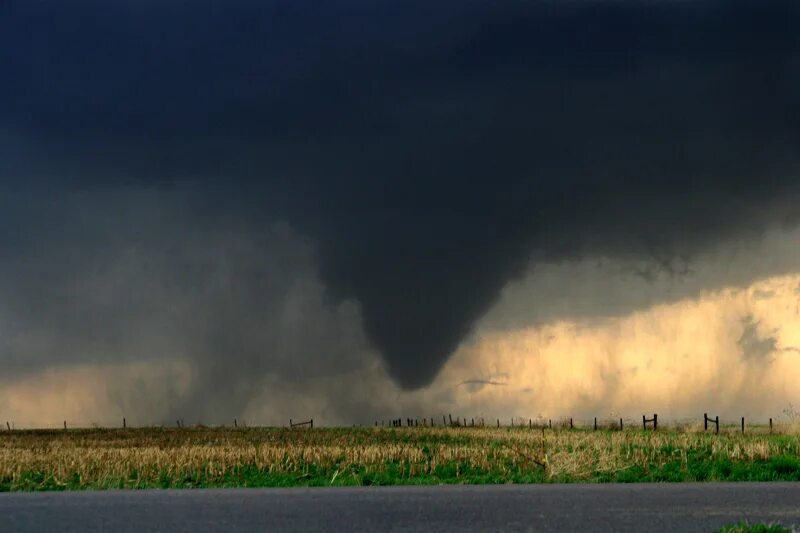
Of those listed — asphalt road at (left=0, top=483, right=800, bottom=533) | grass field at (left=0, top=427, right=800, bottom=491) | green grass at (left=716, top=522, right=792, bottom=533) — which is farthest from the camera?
grass field at (left=0, top=427, right=800, bottom=491)

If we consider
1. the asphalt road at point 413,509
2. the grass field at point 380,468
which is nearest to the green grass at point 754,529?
the asphalt road at point 413,509

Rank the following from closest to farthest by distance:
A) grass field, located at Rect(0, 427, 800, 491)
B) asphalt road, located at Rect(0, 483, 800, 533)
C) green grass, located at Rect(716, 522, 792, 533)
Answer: green grass, located at Rect(716, 522, 792, 533)
asphalt road, located at Rect(0, 483, 800, 533)
grass field, located at Rect(0, 427, 800, 491)

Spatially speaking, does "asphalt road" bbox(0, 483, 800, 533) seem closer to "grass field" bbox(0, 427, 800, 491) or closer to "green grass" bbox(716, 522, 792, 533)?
"green grass" bbox(716, 522, 792, 533)

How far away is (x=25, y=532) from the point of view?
41.5 ft

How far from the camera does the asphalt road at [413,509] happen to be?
499 inches

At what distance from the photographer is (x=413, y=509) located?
14305 millimetres

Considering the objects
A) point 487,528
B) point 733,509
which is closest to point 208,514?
point 487,528

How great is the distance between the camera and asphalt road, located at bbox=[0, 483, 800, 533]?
12.7 m

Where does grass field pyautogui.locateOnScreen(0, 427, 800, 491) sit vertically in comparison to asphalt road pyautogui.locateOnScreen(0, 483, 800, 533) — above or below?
below

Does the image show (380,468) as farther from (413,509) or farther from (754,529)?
(754,529)

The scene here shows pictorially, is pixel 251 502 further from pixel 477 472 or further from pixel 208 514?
pixel 477 472

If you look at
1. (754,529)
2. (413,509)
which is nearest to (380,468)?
(413,509)

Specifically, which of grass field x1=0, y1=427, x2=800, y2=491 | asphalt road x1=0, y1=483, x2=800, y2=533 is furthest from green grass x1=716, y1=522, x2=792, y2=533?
grass field x1=0, y1=427, x2=800, y2=491

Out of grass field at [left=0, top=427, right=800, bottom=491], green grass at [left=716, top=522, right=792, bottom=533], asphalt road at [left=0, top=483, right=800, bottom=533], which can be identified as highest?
green grass at [left=716, top=522, right=792, bottom=533]
